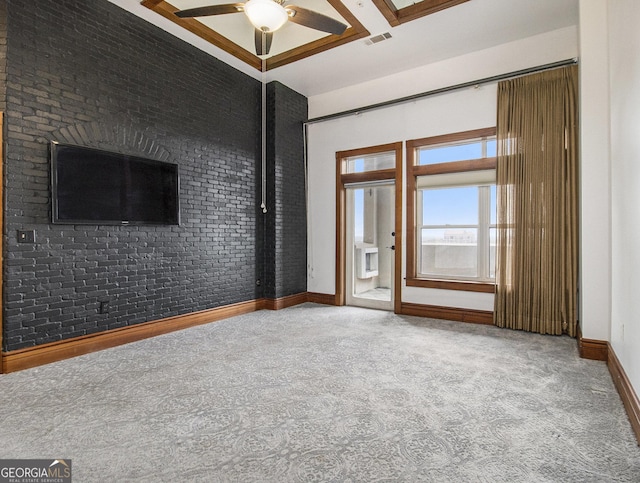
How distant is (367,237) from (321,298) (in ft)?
4.52

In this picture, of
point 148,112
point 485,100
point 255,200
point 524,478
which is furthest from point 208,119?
point 524,478

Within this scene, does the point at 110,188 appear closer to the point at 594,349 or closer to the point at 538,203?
the point at 538,203

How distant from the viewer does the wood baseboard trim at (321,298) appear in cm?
615

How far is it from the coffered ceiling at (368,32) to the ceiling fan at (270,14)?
56 centimetres

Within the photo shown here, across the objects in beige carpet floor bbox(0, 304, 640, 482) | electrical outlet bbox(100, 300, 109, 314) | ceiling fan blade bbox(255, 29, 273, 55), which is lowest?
beige carpet floor bbox(0, 304, 640, 482)

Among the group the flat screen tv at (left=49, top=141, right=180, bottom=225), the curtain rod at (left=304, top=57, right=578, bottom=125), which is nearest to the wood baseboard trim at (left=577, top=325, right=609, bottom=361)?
the curtain rod at (left=304, top=57, right=578, bottom=125)

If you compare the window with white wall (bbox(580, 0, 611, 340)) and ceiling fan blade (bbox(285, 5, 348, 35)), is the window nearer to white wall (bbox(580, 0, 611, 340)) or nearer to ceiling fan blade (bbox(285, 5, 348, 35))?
white wall (bbox(580, 0, 611, 340))

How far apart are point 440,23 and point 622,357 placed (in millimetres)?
3925

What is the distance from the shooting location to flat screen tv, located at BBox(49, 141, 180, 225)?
3.40m

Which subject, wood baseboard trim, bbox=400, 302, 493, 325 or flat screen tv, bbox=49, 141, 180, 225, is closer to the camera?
Answer: flat screen tv, bbox=49, 141, 180, 225

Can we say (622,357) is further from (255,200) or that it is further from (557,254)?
(255,200)

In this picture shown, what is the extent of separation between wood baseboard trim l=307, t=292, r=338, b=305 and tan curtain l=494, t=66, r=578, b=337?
2.61 m

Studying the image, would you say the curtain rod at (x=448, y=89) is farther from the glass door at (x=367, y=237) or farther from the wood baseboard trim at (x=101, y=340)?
the wood baseboard trim at (x=101, y=340)

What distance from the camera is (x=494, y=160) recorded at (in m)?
4.70
